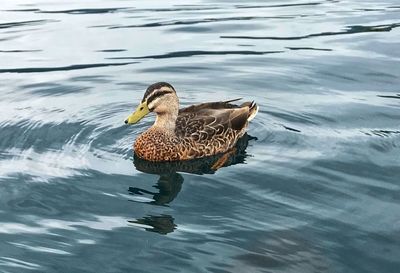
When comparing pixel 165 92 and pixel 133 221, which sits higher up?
pixel 165 92

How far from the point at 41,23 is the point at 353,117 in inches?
485

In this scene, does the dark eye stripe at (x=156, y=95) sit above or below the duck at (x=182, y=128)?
above

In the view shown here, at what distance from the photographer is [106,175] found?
988 cm

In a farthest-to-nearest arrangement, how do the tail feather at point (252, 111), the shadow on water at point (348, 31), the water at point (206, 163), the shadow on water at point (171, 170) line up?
the shadow on water at point (348, 31) → the tail feather at point (252, 111) → the shadow on water at point (171, 170) → the water at point (206, 163)

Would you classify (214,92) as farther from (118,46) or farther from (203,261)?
(203,261)

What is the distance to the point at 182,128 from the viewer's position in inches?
439

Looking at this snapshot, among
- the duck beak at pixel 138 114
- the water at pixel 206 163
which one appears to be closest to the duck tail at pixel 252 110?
the water at pixel 206 163

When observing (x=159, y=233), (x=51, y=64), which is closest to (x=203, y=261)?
(x=159, y=233)

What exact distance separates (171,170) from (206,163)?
0.54 meters

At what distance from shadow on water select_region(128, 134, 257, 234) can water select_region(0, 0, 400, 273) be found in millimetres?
37

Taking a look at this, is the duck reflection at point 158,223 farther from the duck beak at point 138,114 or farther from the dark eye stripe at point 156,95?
the dark eye stripe at point 156,95

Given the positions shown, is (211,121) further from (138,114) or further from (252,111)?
(138,114)

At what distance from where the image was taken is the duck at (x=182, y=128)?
1073 centimetres

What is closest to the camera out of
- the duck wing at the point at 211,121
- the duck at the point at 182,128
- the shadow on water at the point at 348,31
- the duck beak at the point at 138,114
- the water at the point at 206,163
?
the water at the point at 206,163
